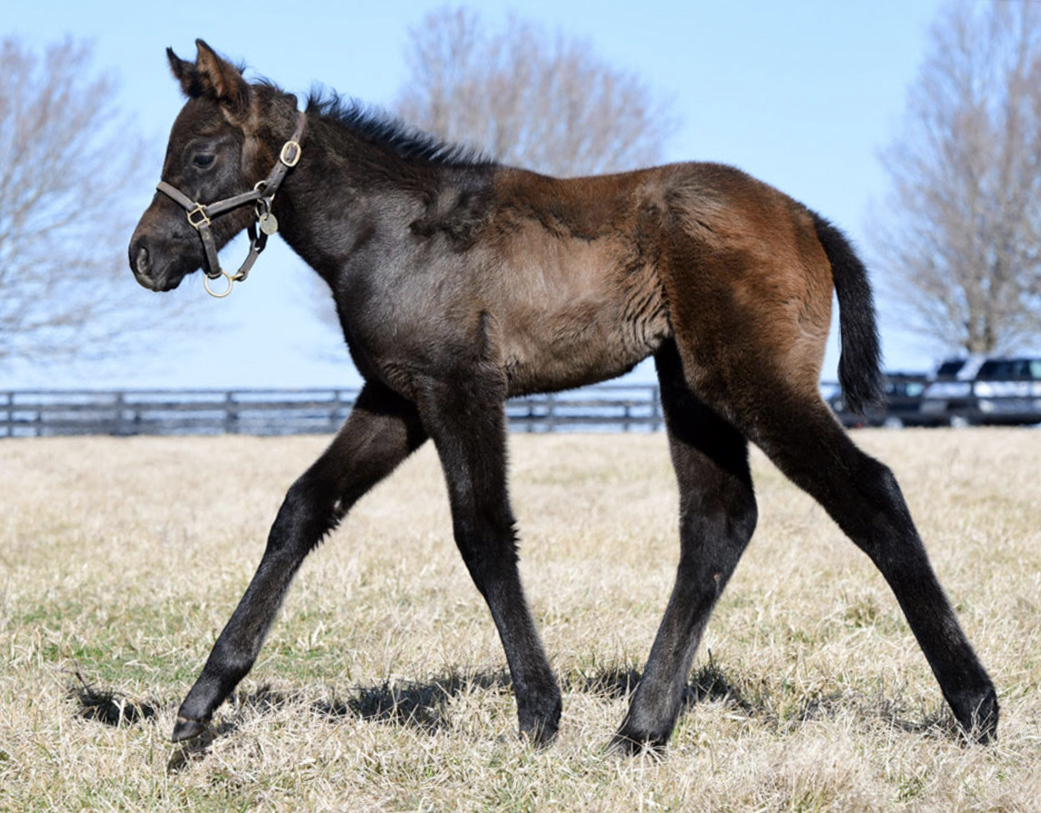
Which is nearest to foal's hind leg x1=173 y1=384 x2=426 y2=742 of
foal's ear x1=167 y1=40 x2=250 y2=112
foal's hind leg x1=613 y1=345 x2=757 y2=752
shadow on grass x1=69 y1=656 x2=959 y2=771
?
shadow on grass x1=69 y1=656 x2=959 y2=771

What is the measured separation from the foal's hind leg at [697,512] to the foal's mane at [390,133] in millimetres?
1038

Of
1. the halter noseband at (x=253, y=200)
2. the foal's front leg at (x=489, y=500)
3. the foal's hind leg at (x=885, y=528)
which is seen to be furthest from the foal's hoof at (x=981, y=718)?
the halter noseband at (x=253, y=200)

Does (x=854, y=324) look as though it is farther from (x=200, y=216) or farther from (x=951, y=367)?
(x=951, y=367)

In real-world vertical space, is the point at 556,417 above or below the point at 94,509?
below

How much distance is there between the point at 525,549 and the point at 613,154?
23608 mm

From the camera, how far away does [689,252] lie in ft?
12.4

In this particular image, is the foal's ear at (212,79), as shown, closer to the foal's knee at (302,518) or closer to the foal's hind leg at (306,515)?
the foal's hind leg at (306,515)

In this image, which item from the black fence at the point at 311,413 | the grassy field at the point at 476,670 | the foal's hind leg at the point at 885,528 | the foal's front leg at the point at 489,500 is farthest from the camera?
the black fence at the point at 311,413

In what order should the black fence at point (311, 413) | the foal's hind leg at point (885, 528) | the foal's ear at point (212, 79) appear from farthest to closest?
the black fence at point (311, 413) < the foal's ear at point (212, 79) < the foal's hind leg at point (885, 528)

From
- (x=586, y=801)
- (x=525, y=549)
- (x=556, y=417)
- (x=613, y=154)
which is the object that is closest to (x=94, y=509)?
(x=525, y=549)

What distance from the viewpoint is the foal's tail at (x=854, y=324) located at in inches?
157

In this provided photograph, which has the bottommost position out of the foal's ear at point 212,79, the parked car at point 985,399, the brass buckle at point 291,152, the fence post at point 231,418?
the fence post at point 231,418

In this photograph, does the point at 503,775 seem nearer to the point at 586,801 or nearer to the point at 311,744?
the point at 586,801

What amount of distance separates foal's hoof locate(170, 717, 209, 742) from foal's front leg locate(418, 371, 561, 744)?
1027 millimetres
